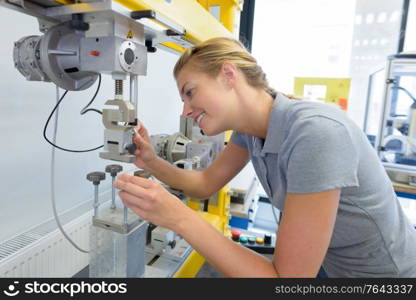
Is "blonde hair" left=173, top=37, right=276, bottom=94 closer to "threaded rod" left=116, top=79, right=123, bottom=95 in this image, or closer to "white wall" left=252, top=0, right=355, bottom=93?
"threaded rod" left=116, top=79, right=123, bottom=95

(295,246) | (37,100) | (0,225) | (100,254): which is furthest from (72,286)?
(37,100)

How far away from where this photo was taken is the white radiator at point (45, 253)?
1.07 metres

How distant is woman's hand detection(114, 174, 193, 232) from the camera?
0.63m

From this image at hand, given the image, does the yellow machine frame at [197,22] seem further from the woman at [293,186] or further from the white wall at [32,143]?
the white wall at [32,143]

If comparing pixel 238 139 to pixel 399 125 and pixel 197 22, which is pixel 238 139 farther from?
pixel 399 125

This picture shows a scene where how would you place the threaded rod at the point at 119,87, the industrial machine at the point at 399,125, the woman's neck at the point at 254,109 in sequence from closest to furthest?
the threaded rod at the point at 119,87
the woman's neck at the point at 254,109
the industrial machine at the point at 399,125

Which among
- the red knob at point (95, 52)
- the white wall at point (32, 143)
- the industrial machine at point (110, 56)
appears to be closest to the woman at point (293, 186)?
the industrial machine at point (110, 56)

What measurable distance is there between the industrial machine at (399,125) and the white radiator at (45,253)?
86.4 inches

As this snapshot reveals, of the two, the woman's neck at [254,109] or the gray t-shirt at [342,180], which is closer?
the gray t-shirt at [342,180]

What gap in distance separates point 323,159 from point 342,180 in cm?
6

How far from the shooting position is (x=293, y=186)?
2.00 ft

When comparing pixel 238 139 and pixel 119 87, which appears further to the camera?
pixel 238 139

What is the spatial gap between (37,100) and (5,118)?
0.16m

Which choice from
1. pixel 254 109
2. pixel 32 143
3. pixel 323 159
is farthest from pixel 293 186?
pixel 32 143
